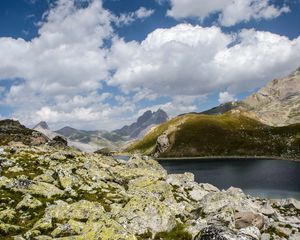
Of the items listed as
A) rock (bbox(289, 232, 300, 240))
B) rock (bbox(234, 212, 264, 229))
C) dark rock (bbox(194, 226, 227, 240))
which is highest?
dark rock (bbox(194, 226, 227, 240))

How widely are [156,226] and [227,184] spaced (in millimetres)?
120284

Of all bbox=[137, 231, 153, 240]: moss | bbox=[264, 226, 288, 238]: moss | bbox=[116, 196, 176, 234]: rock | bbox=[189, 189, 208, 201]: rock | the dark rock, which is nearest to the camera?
the dark rock

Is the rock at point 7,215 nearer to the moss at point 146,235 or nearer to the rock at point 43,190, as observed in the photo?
the rock at point 43,190

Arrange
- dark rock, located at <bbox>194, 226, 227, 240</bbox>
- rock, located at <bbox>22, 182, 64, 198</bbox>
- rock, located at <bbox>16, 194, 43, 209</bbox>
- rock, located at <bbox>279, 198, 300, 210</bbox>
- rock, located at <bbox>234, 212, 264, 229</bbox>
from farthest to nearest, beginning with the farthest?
rock, located at <bbox>279, 198, 300, 210</bbox> < rock, located at <bbox>22, 182, 64, 198</bbox> < rock, located at <bbox>234, 212, 264, 229</bbox> < rock, located at <bbox>16, 194, 43, 209</bbox> < dark rock, located at <bbox>194, 226, 227, 240</bbox>

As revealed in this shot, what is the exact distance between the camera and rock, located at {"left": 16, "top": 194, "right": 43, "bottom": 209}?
3680cm

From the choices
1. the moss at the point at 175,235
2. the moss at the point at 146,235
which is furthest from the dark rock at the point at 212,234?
the moss at the point at 146,235

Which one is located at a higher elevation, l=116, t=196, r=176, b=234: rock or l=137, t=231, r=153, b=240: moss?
l=116, t=196, r=176, b=234: rock

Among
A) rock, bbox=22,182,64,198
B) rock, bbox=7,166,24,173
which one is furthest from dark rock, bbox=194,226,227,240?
rock, bbox=7,166,24,173

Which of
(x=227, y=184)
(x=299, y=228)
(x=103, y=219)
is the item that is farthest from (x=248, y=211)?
(x=227, y=184)

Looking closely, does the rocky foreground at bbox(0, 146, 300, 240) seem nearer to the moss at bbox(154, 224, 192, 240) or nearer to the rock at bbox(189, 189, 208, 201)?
the moss at bbox(154, 224, 192, 240)

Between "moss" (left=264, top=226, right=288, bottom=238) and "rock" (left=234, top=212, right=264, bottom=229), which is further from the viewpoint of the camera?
"moss" (left=264, top=226, right=288, bottom=238)

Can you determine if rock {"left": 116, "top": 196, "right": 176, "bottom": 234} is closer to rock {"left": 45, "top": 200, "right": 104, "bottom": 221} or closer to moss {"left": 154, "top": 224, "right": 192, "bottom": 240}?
moss {"left": 154, "top": 224, "right": 192, "bottom": 240}

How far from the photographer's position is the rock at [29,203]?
3680 cm


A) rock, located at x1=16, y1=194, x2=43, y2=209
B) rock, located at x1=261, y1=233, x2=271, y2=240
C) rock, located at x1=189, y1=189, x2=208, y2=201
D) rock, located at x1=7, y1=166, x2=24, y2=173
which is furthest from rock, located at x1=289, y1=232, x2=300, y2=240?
rock, located at x1=7, y1=166, x2=24, y2=173
